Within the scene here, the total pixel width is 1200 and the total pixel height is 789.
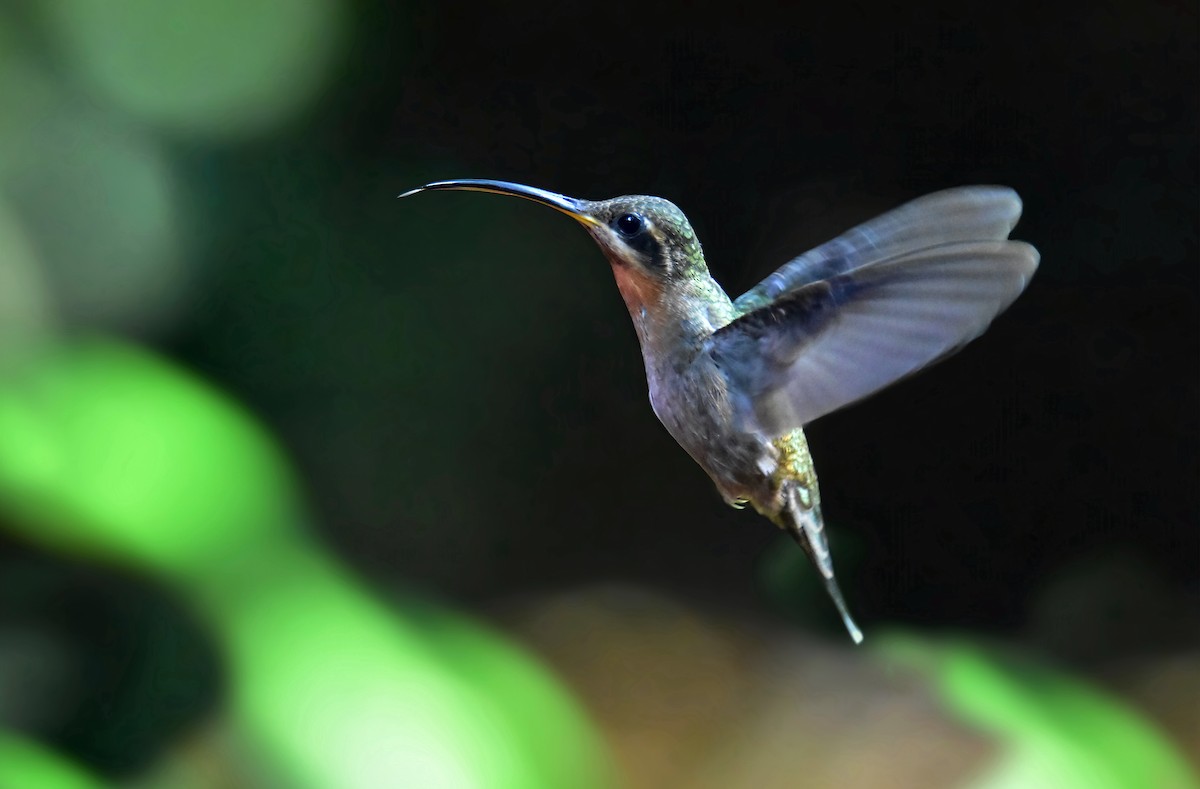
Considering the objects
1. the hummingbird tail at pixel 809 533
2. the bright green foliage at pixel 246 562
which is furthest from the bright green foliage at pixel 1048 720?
the hummingbird tail at pixel 809 533

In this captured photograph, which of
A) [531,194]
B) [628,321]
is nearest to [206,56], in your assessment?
[628,321]

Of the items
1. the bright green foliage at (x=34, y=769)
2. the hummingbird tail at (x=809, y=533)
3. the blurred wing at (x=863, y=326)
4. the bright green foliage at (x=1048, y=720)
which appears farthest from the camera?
the bright green foliage at (x=1048, y=720)

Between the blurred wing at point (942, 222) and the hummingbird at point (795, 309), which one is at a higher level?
the blurred wing at point (942, 222)

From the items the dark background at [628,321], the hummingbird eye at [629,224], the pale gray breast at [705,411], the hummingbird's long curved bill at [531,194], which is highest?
the hummingbird's long curved bill at [531,194]

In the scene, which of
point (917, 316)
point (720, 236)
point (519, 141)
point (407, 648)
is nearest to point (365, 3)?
point (519, 141)

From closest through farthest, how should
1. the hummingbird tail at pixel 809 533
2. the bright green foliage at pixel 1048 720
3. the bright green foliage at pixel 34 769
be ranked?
the hummingbird tail at pixel 809 533, the bright green foliage at pixel 34 769, the bright green foliage at pixel 1048 720

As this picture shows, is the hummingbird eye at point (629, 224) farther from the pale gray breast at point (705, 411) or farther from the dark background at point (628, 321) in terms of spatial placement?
the dark background at point (628, 321)

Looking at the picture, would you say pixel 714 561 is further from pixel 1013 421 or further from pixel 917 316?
pixel 917 316
